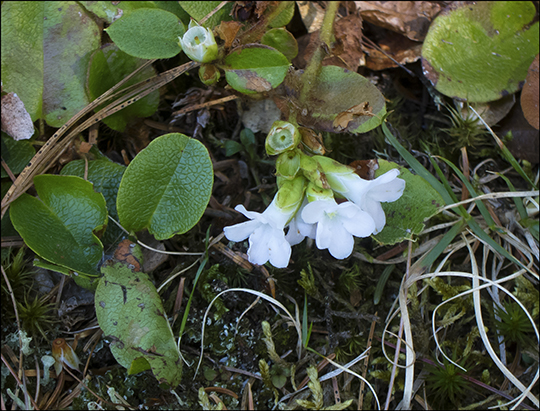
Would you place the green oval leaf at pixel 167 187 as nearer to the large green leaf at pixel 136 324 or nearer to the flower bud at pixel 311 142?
the large green leaf at pixel 136 324

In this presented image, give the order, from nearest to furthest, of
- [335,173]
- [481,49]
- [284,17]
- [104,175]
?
[335,173], [104,175], [284,17], [481,49]

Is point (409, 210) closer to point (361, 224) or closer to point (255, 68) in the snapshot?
point (361, 224)

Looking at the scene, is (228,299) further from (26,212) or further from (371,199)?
(26,212)

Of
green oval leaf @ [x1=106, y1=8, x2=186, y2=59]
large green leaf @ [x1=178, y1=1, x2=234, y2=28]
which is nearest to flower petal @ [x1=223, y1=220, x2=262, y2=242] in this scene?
green oval leaf @ [x1=106, y1=8, x2=186, y2=59]

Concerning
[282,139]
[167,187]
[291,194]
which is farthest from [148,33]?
[291,194]

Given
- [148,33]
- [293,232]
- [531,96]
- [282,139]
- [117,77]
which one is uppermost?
[148,33]

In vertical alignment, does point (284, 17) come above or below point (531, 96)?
above
